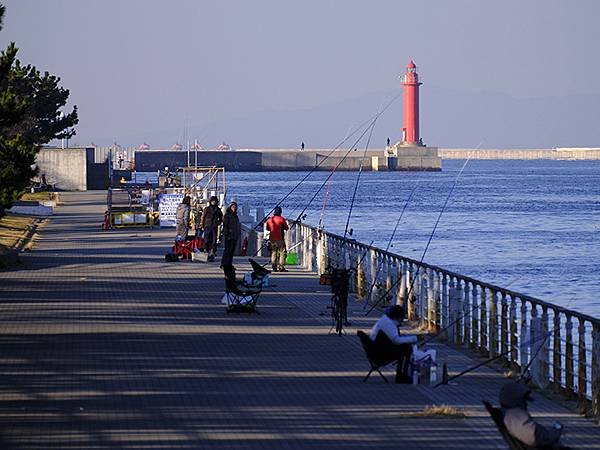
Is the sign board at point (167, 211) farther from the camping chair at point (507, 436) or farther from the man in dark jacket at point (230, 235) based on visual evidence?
the camping chair at point (507, 436)

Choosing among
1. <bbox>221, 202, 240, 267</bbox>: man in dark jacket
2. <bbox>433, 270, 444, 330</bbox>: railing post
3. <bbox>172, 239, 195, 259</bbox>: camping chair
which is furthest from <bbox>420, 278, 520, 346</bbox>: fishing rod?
<bbox>172, 239, 195, 259</bbox>: camping chair

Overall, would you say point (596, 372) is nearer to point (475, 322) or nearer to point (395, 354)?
point (395, 354)

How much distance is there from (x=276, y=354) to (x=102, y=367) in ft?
7.39

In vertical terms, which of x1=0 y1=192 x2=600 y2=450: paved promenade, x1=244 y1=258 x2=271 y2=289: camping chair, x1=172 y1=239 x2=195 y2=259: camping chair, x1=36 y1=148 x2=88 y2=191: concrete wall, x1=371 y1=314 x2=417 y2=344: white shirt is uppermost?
x1=36 y1=148 x2=88 y2=191: concrete wall

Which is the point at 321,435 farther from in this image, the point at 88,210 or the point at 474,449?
the point at 88,210

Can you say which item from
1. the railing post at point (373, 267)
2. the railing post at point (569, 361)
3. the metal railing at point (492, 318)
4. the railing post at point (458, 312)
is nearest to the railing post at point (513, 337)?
the metal railing at point (492, 318)

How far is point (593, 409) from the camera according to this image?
39.3 feet

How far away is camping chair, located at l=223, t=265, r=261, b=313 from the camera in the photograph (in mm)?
20328

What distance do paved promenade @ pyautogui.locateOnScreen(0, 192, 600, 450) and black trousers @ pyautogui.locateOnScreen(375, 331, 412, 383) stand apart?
199 mm

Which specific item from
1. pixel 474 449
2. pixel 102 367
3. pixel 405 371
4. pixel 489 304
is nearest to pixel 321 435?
pixel 474 449

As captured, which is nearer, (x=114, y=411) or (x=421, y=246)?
(x=114, y=411)

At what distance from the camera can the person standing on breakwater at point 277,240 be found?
27.7 meters

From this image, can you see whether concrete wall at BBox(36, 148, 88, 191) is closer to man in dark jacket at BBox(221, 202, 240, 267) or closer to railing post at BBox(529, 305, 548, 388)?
man in dark jacket at BBox(221, 202, 240, 267)

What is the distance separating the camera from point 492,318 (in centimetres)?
1560
